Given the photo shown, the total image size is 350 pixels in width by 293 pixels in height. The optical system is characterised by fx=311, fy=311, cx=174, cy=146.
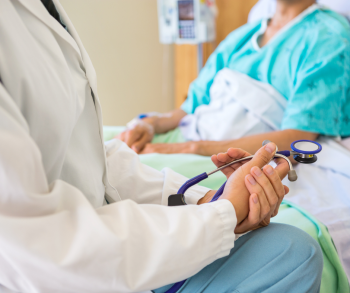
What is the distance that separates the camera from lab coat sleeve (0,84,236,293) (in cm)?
40

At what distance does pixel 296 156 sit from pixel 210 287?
12.6 inches

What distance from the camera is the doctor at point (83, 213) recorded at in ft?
1.35

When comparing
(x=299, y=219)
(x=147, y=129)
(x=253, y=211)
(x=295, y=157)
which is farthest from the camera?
(x=147, y=129)

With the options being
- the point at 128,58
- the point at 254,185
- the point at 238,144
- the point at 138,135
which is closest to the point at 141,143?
the point at 138,135

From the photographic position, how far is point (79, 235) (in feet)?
1.43

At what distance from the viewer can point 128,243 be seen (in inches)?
18.0

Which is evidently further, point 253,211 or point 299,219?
point 299,219

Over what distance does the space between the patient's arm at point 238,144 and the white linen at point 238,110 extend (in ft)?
0.33

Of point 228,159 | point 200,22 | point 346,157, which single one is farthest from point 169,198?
point 200,22

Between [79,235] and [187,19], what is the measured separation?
1766 mm

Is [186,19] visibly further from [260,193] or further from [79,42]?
[260,193]

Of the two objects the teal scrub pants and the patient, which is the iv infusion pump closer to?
the patient

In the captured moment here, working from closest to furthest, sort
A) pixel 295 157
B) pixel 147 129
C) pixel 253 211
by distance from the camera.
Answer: pixel 253 211 → pixel 295 157 → pixel 147 129

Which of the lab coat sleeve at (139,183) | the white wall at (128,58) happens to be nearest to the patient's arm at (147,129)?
the white wall at (128,58)
